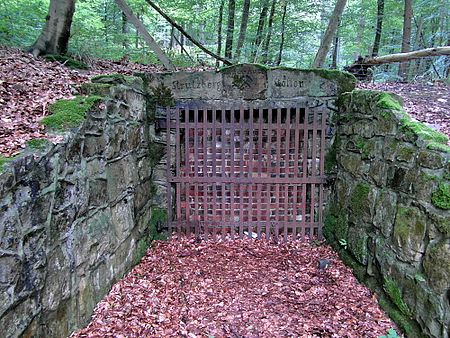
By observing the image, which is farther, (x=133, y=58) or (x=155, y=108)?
(x=133, y=58)

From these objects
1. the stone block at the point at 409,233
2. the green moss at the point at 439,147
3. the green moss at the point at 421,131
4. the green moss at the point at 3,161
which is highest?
the green moss at the point at 421,131

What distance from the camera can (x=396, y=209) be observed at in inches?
107

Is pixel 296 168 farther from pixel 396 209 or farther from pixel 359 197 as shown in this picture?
pixel 396 209

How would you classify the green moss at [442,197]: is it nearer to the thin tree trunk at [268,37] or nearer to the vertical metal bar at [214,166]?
the vertical metal bar at [214,166]

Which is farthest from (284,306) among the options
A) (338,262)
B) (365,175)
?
(365,175)

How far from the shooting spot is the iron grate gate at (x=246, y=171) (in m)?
4.14

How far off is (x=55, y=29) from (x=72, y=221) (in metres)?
3.43

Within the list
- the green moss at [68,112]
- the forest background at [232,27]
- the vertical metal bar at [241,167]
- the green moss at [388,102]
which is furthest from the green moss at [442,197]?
the forest background at [232,27]

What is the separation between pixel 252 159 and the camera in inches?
165

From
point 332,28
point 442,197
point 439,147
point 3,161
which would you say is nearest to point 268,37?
point 332,28

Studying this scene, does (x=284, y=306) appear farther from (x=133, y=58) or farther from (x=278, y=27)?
(x=278, y=27)

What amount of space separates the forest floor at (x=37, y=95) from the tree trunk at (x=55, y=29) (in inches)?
13.6

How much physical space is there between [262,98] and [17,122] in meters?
2.72

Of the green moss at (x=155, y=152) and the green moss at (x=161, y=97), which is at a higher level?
the green moss at (x=161, y=97)
